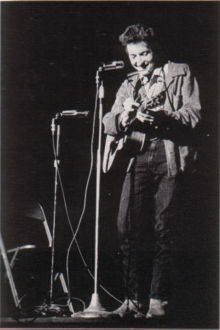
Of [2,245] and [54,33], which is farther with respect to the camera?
[54,33]

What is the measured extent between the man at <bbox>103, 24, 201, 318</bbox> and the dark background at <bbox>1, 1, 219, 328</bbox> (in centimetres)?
7

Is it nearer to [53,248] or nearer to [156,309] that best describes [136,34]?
[53,248]

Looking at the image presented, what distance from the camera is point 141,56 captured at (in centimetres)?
Answer: 337

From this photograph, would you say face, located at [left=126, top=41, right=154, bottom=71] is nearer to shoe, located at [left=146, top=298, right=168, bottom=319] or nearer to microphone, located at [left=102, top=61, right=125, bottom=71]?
microphone, located at [left=102, top=61, right=125, bottom=71]

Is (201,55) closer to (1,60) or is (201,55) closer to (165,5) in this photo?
(165,5)

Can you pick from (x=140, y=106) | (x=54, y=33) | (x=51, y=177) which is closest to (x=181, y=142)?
(x=140, y=106)

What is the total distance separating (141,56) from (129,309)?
4.76 ft

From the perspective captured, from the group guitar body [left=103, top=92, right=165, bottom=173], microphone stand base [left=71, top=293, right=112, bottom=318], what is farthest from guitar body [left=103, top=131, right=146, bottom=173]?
microphone stand base [left=71, top=293, right=112, bottom=318]

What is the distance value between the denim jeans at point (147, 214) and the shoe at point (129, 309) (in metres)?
0.03

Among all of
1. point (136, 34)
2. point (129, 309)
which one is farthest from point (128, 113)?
point (129, 309)

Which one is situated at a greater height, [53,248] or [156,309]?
[53,248]

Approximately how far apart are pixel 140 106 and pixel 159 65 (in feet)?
0.89

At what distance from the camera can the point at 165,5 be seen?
3434mm

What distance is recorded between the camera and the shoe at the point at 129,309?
3.13 m
